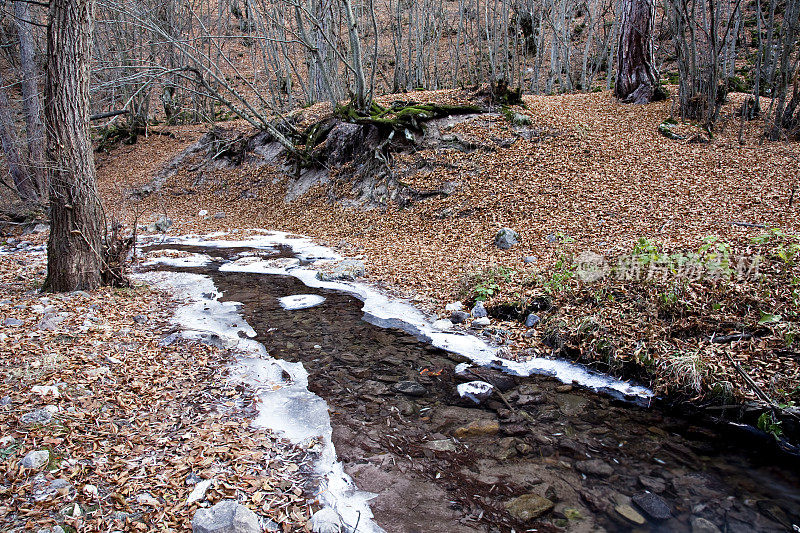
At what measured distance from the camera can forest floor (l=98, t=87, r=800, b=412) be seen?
14.1 feet

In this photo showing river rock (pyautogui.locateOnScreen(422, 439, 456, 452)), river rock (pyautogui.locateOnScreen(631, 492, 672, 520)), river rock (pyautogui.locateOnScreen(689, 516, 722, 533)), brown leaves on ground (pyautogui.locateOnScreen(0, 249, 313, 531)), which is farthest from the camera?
river rock (pyautogui.locateOnScreen(422, 439, 456, 452))

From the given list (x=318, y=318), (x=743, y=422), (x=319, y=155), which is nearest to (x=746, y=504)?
(x=743, y=422)

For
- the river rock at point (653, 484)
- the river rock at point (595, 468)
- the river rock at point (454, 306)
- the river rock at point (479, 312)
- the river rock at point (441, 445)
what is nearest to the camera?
the river rock at point (653, 484)

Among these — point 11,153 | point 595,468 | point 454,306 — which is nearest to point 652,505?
point 595,468

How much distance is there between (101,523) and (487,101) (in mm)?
13118

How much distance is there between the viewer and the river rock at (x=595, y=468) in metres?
3.16

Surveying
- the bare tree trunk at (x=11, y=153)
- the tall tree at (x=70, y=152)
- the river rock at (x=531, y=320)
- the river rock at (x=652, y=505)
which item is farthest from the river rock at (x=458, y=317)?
the bare tree trunk at (x=11, y=153)

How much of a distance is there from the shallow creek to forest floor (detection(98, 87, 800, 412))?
2.07ft

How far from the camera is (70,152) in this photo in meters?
5.55

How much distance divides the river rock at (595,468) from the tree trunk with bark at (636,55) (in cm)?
1264

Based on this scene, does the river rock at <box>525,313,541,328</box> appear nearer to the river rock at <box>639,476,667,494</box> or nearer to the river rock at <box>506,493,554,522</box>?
the river rock at <box>639,476,667,494</box>

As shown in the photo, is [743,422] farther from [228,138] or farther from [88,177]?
[228,138]

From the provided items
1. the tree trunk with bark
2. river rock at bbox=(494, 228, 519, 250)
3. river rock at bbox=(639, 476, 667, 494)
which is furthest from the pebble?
the tree trunk with bark

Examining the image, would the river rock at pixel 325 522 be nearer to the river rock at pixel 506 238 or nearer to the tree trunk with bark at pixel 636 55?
the river rock at pixel 506 238
